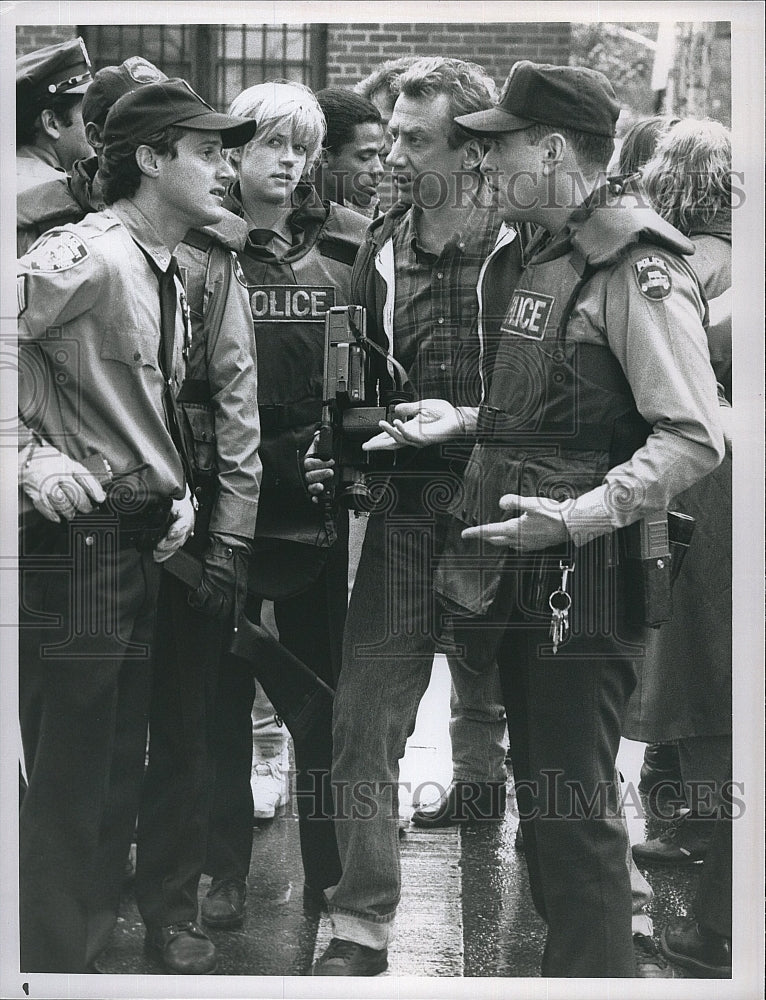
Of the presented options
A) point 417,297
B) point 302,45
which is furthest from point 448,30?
point 417,297

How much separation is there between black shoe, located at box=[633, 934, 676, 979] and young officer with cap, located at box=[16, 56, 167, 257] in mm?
2682

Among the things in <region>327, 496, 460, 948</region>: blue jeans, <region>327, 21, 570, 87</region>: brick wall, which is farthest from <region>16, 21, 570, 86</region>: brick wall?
<region>327, 496, 460, 948</region>: blue jeans

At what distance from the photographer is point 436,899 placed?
13.6 ft

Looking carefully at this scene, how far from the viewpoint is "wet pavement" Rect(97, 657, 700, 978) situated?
4.14 meters

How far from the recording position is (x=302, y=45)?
408 cm

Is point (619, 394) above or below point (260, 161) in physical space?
below

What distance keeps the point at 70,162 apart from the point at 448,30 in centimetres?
117

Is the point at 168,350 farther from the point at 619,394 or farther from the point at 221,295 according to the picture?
the point at 619,394

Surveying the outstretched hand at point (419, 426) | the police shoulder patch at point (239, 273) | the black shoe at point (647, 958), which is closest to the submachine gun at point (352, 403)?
the outstretched hand at point (419, 426)

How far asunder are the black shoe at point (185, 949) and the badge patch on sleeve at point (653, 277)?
7.51 ft

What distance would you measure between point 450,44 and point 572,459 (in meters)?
1.25

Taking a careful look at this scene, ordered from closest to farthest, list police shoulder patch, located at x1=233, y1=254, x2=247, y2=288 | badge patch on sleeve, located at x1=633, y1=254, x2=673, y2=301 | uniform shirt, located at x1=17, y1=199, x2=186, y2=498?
badge patch on sleeve, located at x1=633, y1=254, x2=673, y2=301, uniform shirt, located at x1=17, y1=199, x2=186, y2=498, police shoulder patch, located at x1=233, y1=254, x2=247, y2=288

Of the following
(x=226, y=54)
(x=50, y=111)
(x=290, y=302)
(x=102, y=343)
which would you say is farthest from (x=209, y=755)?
(x=226, y=54)

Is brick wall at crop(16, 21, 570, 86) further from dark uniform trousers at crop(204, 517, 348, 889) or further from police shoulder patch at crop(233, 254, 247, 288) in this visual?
dark uniform trousers at crop(204, 517, 348, 889)
